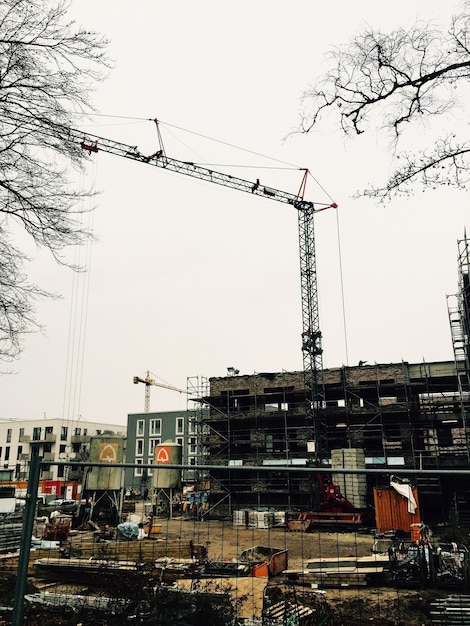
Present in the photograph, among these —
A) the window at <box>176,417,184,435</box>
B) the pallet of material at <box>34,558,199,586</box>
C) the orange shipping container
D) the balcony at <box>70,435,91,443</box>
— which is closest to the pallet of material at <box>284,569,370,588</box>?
the pallet of material at <box>34,558,199,586</box>

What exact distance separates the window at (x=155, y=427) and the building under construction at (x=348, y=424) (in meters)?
24.1

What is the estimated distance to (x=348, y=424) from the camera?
118 ft

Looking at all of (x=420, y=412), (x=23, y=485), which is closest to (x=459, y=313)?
(x=420, y=412)

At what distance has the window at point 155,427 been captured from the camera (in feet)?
208

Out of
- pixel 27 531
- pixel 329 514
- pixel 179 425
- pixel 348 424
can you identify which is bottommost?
pixel 329 514

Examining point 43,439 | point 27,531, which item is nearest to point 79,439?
point 43,439

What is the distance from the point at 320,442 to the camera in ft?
125

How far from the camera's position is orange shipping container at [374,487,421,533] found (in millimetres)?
22031

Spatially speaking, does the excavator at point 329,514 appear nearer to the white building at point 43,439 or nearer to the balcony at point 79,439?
the white building at point 43,439

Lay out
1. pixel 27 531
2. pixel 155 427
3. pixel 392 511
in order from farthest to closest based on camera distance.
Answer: pixel 155 427
pixel 392 511
pixel 27 531

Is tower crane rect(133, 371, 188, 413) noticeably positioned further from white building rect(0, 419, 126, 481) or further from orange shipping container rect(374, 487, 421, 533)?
orange shipping container rect(374, 487, 421, 533)

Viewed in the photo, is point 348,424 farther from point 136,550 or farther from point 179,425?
point 179,425

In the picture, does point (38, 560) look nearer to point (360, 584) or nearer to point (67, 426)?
point (360, 584)

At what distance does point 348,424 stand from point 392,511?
13608 millimetres
